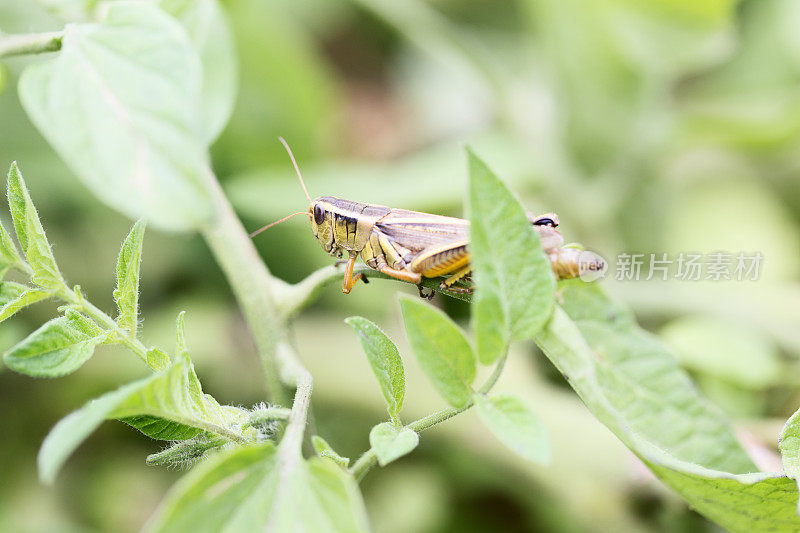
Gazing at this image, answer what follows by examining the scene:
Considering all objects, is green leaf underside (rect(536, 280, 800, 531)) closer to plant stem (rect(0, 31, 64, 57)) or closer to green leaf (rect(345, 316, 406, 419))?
green leaf (rect(345, 316, 406, 419))

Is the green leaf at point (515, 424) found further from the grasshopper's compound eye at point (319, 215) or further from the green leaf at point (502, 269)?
the grasshopper's compound eye at point (319, 215)

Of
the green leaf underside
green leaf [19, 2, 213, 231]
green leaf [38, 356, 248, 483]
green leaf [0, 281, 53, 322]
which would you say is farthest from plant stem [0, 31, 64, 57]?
the green leaf underside

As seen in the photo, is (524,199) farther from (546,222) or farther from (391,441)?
(391,441)

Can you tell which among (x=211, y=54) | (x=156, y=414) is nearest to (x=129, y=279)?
(x=156, y=414)

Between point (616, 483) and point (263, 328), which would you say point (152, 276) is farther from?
point (616, 483)

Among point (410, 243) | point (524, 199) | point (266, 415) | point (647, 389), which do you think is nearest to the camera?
point (266, 415)

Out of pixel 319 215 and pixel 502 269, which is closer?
pixel 502 269
